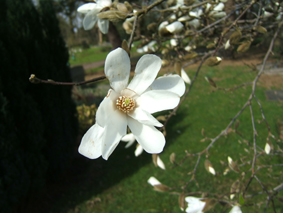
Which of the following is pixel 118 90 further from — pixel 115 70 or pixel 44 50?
pixel 44 50

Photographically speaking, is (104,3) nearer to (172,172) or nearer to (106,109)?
(106,109)

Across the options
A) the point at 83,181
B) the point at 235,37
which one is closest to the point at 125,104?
the point at 235,37

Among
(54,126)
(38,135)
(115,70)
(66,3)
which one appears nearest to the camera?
(115,70)

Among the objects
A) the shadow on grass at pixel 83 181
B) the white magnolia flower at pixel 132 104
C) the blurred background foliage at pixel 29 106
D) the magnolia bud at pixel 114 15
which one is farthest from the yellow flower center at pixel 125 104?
the shadow on grass at pixel 83 181

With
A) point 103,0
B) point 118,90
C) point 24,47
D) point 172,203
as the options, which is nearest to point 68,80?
point 24,47

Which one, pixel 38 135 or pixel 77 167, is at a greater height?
pixel 38 135

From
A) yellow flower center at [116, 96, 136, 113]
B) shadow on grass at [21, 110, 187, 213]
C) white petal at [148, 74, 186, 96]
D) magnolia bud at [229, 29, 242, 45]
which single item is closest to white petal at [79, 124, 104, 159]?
yellow flower center at [116, 96, 136, 113]

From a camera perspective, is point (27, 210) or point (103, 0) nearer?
point (103, 0)

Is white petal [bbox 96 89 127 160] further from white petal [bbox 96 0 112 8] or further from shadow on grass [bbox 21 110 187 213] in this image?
shadow on grass [bbox 21 110 187 213]
